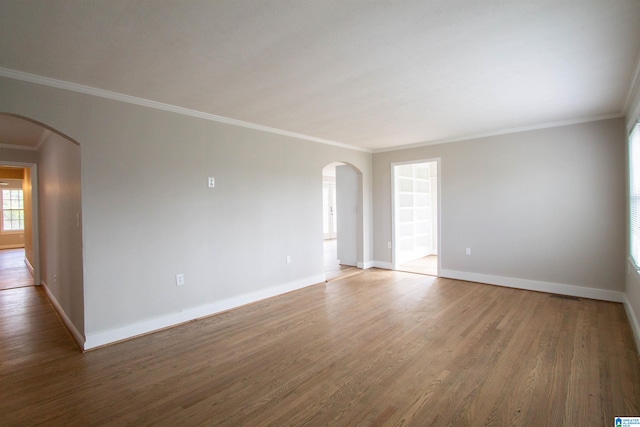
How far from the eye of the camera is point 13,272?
6.72m

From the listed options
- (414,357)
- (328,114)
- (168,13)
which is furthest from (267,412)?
(328,114)

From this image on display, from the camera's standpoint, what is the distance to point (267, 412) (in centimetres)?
206

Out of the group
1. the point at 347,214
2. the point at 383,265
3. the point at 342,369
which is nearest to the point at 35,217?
the point at 347,214

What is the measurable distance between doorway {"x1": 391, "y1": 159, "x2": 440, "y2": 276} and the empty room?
27.1 inches

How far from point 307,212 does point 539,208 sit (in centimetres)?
355

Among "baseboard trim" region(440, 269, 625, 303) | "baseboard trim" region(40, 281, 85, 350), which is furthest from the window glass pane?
"baseboard trim" region(440, 269, 625, 303)

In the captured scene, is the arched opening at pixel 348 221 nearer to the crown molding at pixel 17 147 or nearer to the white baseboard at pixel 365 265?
the white baseboard at pixel 365 265

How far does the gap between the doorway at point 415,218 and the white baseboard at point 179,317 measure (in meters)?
2.62

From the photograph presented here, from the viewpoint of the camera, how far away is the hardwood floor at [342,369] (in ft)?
6.74

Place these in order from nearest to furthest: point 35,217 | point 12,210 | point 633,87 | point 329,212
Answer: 1. point 633,87
2. point 35,217
3. point 12,210
4. point 329,212

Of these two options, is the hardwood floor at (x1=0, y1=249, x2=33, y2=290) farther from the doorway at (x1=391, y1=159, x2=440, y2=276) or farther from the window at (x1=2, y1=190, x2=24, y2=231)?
the doorway at (x1=391, y1=159, x2=440, y2=276)

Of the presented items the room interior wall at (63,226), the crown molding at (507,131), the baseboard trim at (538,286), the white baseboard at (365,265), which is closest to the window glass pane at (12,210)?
the room interior wall at (63,226)

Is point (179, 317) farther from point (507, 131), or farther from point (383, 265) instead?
point (507, 131)

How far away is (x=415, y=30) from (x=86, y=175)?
124 inches
